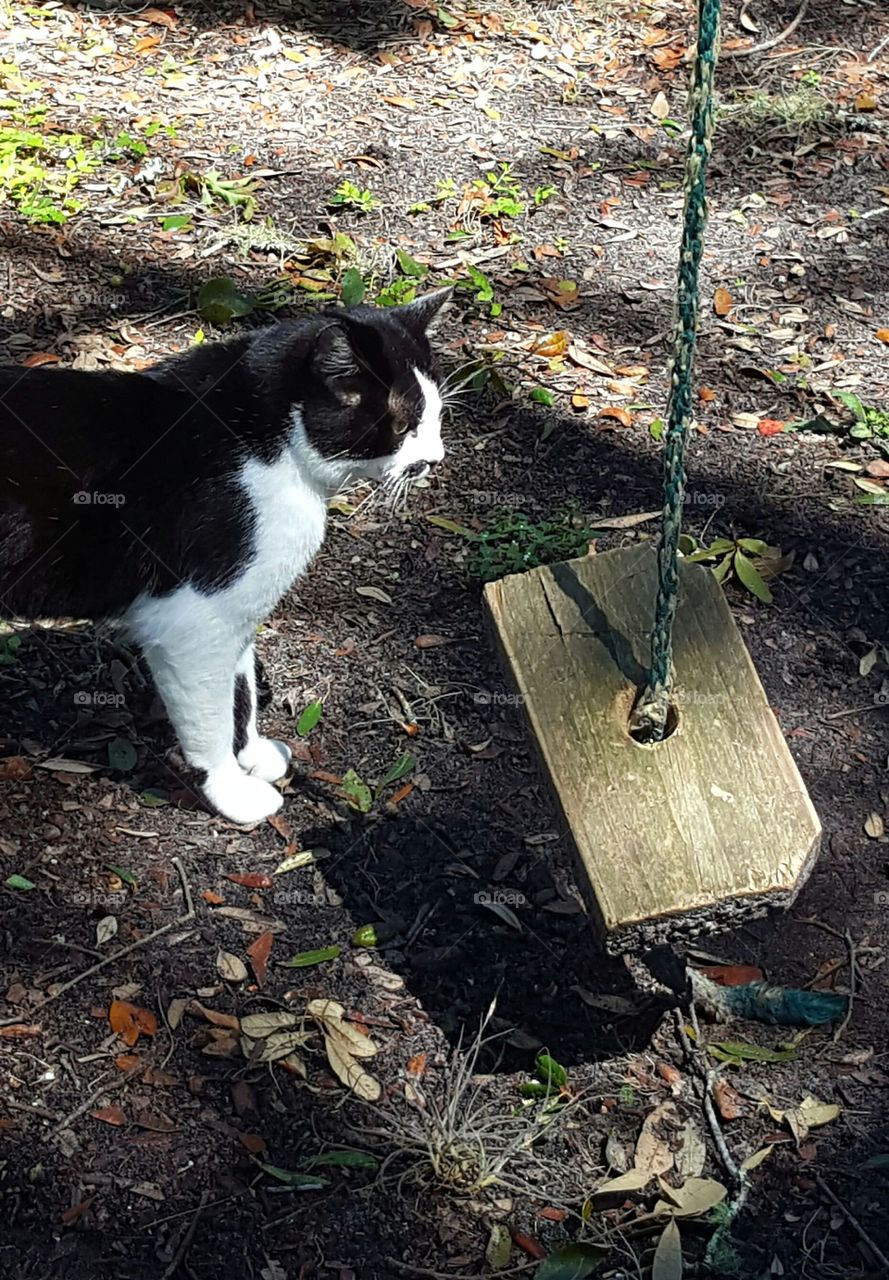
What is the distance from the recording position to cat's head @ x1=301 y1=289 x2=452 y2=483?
113 inches

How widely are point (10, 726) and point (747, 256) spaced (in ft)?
11.2

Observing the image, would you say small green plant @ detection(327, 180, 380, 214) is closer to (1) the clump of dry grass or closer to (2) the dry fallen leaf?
(2) the dry fallen leaf

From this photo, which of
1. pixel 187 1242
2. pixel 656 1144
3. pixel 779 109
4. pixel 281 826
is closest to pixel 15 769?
pixel 281 826

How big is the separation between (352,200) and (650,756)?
3483mm

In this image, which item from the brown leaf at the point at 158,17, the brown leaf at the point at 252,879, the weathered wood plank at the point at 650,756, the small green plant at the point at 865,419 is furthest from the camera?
the brown leaf at the point at 158,17

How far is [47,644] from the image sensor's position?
3740 mm

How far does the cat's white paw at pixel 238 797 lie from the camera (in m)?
3.30

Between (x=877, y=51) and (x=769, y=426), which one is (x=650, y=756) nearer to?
(x=769, y=426)

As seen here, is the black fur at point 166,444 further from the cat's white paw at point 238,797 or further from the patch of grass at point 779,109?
the patch of grass at point 779,109

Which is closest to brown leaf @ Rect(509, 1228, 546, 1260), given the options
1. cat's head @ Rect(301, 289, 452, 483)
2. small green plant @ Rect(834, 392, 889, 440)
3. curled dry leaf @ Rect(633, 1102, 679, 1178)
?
curled dry leaf @ Rect(633, 1102, 679, 1178)

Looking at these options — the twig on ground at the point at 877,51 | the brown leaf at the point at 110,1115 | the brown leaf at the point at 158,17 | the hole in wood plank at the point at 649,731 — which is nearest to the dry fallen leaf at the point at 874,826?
the hole in wood plank at the point at 649,731

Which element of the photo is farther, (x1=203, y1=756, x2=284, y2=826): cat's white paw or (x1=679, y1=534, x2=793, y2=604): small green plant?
(x1=679, y1=534, x2=793, y2=604): small green plant

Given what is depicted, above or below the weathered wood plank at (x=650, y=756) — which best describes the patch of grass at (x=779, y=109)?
below

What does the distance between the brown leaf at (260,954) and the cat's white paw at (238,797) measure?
1.14 feet
